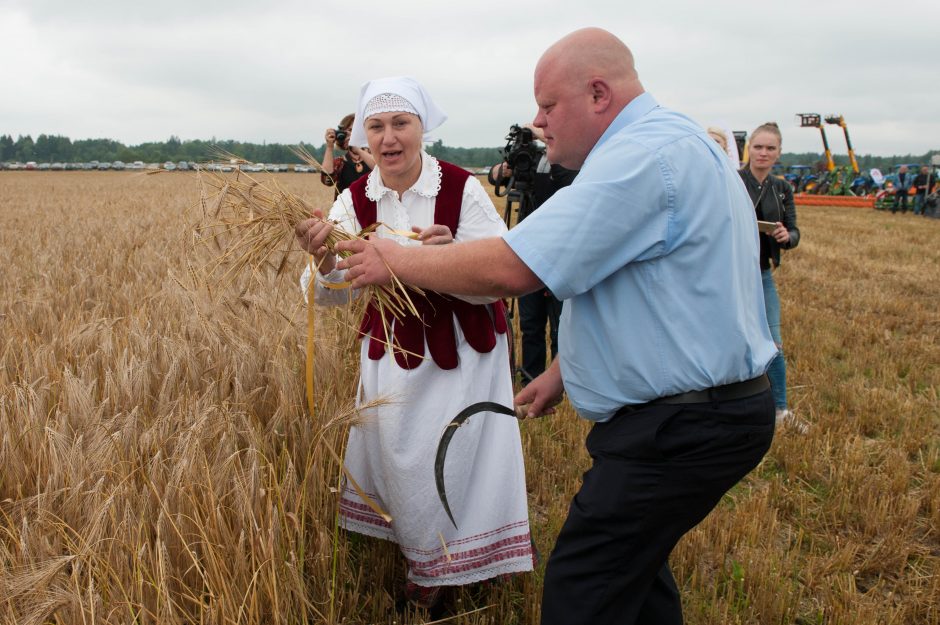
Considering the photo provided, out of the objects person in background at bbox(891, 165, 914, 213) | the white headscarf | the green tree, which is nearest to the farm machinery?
person in background at bbox(891, 165, 914, 213)

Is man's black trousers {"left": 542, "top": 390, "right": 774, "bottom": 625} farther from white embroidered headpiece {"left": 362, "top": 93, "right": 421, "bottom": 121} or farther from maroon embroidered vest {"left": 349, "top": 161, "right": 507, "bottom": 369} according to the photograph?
white embroidered headpiece {"left": 362, "top": 93, "right": 421, "bottom": 121}

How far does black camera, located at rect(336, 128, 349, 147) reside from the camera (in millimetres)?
5562

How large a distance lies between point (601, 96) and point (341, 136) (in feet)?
13.6

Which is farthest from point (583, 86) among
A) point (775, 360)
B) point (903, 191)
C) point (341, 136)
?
point (903, 191)

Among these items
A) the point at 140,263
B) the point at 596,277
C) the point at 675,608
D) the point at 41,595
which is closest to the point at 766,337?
the point at 596,277

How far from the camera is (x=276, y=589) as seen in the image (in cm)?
179

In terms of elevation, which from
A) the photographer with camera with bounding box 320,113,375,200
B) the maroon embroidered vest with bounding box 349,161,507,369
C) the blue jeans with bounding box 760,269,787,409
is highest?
the photographer with camera with bounding box 320,113,375,200

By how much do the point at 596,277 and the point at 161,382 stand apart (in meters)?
1.94

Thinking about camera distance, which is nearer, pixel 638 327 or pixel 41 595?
pixel 41 595

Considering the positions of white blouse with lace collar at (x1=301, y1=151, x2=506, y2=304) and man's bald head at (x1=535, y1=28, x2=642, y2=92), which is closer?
man's bald head at (x1=535, y1=28, x2=642, y2=92)

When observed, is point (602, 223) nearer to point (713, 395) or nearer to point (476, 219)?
point (713, 395)

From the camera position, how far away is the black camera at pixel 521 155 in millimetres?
4570

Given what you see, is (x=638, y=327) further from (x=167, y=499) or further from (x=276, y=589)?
(x=167, y=499)

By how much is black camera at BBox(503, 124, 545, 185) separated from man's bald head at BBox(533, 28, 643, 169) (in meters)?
2.83
